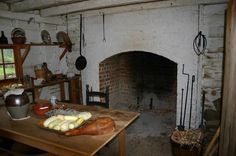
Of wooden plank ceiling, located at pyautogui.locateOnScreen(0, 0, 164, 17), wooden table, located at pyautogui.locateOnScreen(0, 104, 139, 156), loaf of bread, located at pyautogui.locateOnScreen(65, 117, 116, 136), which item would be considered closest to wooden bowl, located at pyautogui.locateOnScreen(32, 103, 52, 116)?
wooden table, located at pyautogui.locateOnScreen(0, 104, 139, 156)

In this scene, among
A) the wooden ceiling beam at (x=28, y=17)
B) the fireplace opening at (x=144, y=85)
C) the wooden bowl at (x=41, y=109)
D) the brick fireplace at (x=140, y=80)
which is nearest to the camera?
the wooden bowl at (x=41, y=109)

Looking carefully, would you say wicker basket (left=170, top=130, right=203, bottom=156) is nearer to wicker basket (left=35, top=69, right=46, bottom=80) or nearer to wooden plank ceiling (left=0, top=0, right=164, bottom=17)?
wooden plank ceiling (left=0, top=0, right=164, bottom=17)

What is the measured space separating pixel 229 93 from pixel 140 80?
2.94m

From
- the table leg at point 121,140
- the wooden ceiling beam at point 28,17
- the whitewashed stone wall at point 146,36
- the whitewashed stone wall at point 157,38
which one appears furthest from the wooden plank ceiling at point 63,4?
the table leg at point 121,140

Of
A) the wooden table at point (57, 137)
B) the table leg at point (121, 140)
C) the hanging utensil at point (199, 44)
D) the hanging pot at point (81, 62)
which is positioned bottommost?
the table leg at point (121, 140)

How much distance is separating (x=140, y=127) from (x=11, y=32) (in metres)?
3.02

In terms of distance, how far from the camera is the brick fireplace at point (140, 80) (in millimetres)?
4309

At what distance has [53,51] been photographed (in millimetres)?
4527

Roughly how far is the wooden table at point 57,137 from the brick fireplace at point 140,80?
7.72 feet

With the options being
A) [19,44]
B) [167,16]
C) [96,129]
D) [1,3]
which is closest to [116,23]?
[167,16]

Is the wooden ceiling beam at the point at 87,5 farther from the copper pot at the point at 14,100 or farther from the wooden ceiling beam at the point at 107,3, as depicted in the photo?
the copper pot at the point at 14,100

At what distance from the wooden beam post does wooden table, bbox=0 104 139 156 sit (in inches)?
34.7

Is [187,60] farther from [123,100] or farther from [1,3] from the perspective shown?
[1,3]

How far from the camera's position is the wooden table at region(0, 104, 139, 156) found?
1469 millimetres
